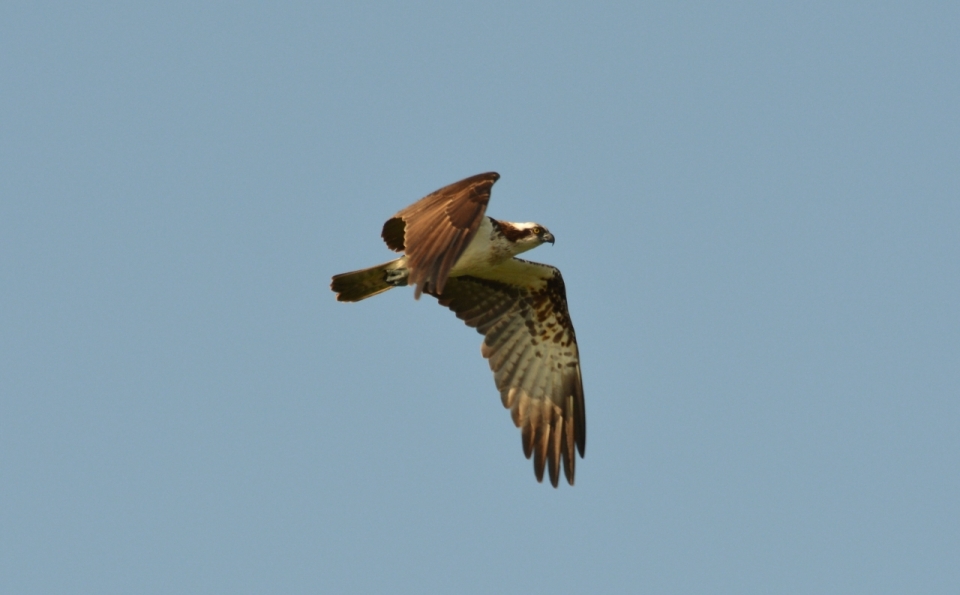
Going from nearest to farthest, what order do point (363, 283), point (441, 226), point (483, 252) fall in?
point (441, 226)
point (363, 283)
point (483, 252)

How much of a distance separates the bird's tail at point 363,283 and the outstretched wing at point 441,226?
50.1 inches

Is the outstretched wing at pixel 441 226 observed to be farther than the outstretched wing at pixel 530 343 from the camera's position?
No

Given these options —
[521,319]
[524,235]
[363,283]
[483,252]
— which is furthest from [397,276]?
[521,319]

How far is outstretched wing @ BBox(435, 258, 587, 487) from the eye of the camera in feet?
52.5

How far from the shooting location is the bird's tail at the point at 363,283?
49.3 ft

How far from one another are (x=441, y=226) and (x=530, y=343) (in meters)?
3.96

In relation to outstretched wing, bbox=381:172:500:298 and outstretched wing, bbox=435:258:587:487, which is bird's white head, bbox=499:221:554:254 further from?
outstretched wing, bbox=381:172:500:298

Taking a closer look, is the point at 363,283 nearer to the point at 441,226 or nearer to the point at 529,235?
the point at 529,235

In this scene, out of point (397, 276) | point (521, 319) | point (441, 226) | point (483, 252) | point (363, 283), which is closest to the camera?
point (441, 226)

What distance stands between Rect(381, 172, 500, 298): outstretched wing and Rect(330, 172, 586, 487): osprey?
46.8 inches

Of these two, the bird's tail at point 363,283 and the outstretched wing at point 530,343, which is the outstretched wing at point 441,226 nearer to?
the bird's tail at point 363,283

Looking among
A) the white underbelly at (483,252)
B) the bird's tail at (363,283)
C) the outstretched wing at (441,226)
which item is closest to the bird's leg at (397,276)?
the bird's tail at (363,283)

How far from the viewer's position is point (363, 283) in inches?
599

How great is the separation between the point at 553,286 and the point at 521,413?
1.61 metres
